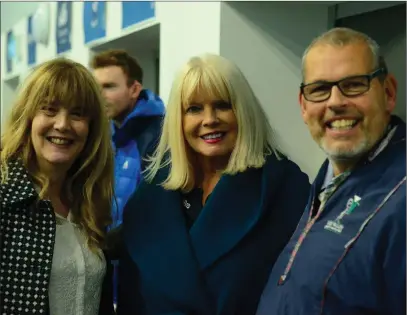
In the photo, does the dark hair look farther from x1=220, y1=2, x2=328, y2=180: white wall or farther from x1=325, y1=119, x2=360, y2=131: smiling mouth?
x1=325, y1=119, x2=360, y2=131: smiling mouth

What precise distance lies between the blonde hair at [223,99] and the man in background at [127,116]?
53 centimetres

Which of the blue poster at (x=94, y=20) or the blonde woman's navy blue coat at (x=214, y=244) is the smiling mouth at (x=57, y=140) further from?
the blue poster at (x=94, y=20)

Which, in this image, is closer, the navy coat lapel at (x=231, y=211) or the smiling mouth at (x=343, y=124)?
the smiling mouth at (x=343, y=124)

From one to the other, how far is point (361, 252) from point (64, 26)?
4382mm

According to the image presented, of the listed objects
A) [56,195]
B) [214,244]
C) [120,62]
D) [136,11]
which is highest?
[136,11]

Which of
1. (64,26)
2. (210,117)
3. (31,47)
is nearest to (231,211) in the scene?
(210,117)

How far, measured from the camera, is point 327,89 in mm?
1241

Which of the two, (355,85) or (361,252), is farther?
(355,85)

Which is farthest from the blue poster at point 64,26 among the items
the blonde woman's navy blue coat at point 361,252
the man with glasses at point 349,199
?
the blonde woman's navy blue coat at point 361,252

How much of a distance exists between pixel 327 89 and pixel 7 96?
23.2 feet

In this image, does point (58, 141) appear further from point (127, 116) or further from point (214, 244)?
point (127, 116)

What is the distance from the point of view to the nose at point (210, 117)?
5.39 ft

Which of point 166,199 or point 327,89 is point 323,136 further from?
point 166,199

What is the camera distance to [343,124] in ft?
4.01
